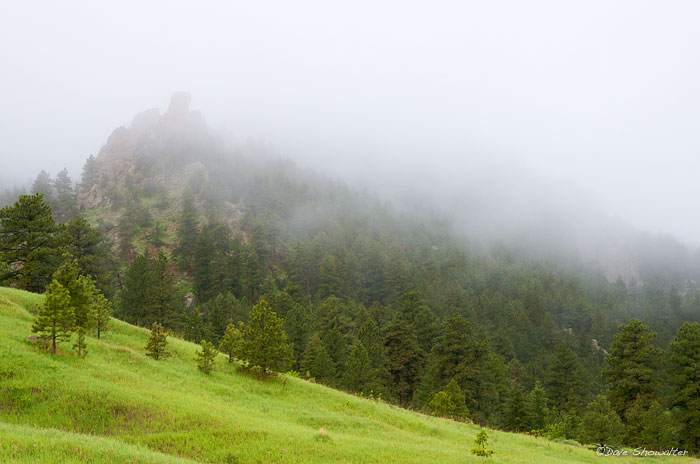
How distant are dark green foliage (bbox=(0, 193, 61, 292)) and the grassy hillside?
39.9 feet

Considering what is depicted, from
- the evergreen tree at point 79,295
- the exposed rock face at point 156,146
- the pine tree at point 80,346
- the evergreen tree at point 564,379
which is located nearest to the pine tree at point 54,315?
the pine tree at point 80,346

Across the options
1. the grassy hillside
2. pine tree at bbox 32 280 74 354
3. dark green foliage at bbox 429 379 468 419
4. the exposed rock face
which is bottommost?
dark green foliage at bbox 429 379 468 419

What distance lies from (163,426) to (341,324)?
4904 centimetres

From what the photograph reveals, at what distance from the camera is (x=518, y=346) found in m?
85.8

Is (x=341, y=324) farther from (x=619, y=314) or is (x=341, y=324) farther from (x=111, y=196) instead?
(x=619, y=314)

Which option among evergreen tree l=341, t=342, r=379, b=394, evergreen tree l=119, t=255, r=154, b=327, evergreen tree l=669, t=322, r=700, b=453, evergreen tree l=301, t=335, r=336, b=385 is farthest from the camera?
evergreen tree l=119, t=255, r=154, b=327

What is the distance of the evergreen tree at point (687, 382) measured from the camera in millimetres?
36156

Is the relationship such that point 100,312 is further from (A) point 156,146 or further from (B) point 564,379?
(A) point 156,146

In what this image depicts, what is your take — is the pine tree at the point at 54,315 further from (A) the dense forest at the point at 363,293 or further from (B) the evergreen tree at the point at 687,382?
(B) the evergreen tree at the point at 687,382

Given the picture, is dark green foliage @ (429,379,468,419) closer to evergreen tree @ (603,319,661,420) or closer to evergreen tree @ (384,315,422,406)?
evergreen tree @ (384,315,422,406)

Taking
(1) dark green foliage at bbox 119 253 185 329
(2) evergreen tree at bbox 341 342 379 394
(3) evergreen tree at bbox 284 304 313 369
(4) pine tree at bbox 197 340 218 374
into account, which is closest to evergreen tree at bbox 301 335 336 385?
(2) evergreen tree at bbox 341 342 379 394

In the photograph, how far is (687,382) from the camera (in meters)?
37.8

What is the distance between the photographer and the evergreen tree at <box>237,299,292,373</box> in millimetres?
27781

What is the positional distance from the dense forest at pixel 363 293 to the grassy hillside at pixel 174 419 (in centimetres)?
436
